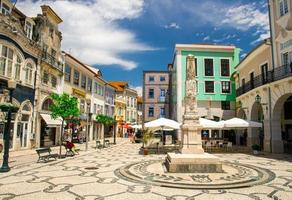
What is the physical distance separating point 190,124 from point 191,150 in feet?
4.03

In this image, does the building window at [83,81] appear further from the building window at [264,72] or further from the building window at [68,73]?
the building window at [264,72]

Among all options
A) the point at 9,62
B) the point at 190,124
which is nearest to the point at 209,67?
the point at 190,124

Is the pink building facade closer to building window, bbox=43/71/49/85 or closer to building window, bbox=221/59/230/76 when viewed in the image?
building window, bbox=221/59/230/76

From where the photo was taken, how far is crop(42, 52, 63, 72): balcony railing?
874 inches

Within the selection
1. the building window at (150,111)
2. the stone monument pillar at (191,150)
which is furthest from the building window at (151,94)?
the stone monument pillar at (191,150)

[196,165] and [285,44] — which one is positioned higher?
[285,44]

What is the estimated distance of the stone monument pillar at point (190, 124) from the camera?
1118 centimetres

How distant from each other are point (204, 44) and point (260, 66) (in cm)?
1120

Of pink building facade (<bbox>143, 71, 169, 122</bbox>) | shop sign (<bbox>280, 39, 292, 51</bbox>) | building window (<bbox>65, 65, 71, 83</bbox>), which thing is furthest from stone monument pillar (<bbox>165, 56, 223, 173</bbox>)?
pink building facade (<bbox>143, 71, 169, 122</bbox>)

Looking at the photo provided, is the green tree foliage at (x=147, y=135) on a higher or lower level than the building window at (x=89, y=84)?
lower

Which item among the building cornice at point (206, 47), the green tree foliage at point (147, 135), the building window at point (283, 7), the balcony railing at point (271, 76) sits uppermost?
the building cornice at point (206, 47)

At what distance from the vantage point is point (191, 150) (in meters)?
11.1

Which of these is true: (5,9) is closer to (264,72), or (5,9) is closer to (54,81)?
(54,81)

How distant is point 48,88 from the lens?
23078mm
